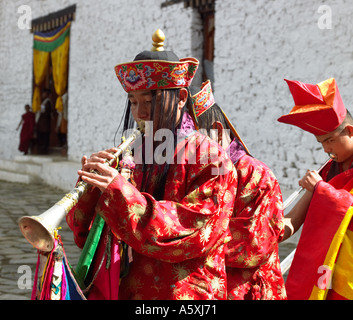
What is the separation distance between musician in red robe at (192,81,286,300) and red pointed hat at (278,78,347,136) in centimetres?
30

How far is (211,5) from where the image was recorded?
838 centimetres

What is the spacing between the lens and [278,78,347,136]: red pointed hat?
243 cm

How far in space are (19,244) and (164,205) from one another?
4746 millimetres

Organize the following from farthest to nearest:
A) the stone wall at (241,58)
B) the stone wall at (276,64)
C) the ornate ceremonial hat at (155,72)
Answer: the stone wall at (241,58) → the stone wall at (276,64) → the ornate ceremonial hat at (155,72)

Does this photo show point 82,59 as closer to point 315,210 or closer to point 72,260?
point 72,260

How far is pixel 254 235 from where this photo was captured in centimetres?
227

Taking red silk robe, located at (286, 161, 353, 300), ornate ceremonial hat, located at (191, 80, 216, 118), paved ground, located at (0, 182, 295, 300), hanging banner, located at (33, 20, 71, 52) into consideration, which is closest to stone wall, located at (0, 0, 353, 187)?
hanging banner, located at (33, 20, 71, 52)

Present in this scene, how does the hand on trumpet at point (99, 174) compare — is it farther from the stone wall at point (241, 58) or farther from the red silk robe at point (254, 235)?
the stone wall at point (241, 58)

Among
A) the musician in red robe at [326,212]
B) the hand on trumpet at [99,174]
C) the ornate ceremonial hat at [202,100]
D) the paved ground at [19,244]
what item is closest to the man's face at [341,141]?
the musician in red robe at [326,212]

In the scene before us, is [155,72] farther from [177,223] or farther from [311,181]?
[311,181]

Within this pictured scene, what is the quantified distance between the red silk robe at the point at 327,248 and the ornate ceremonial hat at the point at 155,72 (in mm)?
1027

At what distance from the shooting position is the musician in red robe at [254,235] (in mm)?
2266

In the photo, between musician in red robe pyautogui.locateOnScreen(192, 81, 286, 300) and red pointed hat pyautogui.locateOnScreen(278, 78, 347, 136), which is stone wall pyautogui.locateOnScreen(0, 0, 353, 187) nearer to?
red pointed hat pyautogui.locateOnScreen(278, 78, 347, 136)
